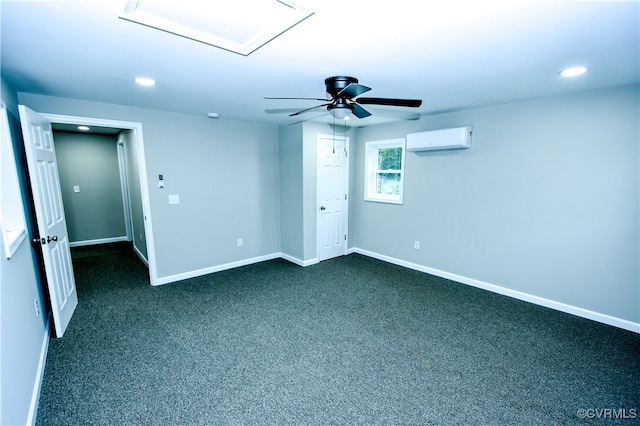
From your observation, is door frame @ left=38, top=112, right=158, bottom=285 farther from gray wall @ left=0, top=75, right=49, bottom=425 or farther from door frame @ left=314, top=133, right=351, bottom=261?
door frame @ left=314, top=133, right=351, bottom=261

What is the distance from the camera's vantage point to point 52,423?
1730mm

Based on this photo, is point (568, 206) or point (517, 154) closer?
point (568, 206)

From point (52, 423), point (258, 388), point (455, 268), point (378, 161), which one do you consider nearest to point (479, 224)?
point (455, 268)

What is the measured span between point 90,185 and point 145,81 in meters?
4.63

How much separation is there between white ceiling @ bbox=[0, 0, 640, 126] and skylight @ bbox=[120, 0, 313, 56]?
0.24 ft

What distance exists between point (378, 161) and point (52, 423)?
4.73m

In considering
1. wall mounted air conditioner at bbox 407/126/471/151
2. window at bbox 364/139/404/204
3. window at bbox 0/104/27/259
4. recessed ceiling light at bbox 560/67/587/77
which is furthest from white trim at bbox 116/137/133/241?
recessed ceiling light at bbox 560/67/587/77

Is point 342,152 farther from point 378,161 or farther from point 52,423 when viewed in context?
point 52,423

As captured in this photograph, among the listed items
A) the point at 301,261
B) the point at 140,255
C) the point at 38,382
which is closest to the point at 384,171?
the point at 301,261

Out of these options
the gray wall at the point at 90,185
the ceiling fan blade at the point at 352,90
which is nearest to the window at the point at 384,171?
the ceiling fan blade at the point at 352,90

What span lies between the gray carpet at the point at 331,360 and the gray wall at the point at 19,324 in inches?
9.1

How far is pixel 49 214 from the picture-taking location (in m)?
2.69

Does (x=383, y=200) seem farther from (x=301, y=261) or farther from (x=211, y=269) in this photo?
(x=211, y=269)

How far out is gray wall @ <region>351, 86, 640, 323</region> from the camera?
2711 millimetres
